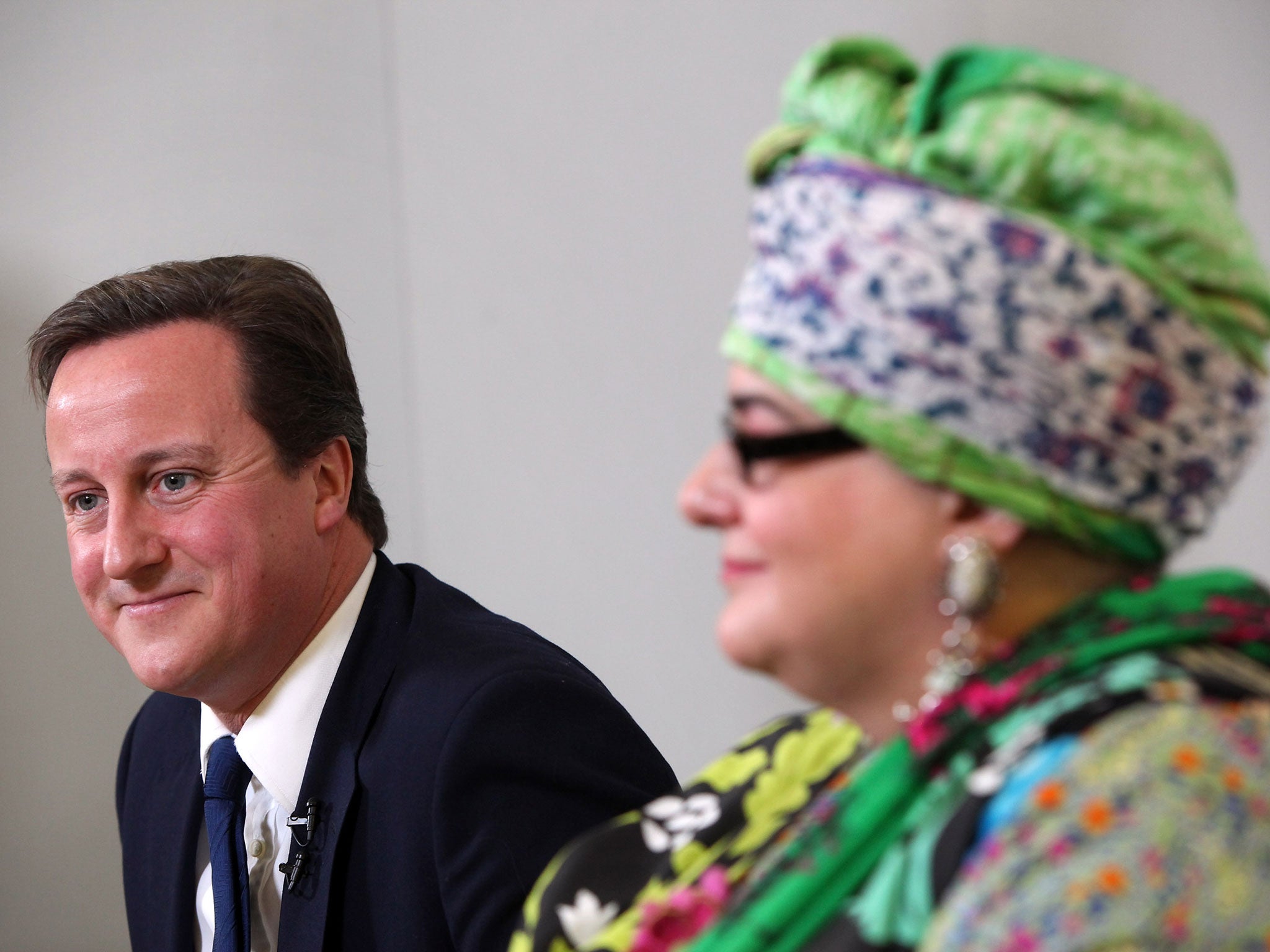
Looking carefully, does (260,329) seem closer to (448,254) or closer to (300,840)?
(300,840)

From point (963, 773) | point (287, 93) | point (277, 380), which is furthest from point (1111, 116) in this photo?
point (287, 93)

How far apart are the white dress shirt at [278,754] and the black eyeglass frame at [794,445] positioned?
0.85 m

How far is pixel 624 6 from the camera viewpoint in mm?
2639

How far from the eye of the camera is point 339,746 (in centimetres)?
145

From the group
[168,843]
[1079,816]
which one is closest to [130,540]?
[168,843]

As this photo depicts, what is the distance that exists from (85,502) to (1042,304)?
3.95ft

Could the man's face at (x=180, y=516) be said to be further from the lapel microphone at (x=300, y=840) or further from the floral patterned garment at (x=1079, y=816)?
the floral patterned garment at (x=1079, y=816)

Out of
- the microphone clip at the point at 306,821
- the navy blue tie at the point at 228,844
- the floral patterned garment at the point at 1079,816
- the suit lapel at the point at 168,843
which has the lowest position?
the suit lapel at the point at 168,843

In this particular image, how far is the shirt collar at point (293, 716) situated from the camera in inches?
58.4

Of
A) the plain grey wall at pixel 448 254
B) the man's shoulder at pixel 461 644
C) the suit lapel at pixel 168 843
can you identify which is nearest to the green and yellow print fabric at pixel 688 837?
the man's shoulder at pixel 461 644

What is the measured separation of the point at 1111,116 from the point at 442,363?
2.16 metres

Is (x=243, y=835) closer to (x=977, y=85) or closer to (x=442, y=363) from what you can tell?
(x=977, y=85)

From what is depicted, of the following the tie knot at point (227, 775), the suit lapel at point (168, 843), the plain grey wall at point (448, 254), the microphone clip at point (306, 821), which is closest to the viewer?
the microphone clip at point (306, 821)

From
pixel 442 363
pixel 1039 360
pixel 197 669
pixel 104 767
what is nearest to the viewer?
pixel 1039 360
